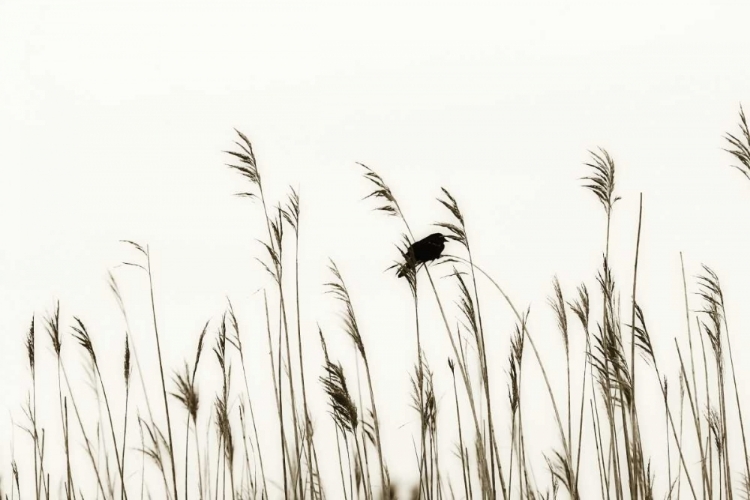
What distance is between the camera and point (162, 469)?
114 inches

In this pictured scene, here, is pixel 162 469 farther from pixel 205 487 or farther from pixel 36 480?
pixel 36 480

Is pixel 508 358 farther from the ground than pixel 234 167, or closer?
closer

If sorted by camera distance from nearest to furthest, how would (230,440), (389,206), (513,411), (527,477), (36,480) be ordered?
1. (389,206)
2. (513,411)
3. (527,477)
4. (230,440)
5. (36,480)

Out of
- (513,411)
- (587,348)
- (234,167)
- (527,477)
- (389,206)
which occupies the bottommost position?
(527,477)

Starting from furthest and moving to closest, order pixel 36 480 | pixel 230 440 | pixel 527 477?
1. pixel 36 480
2. pixel 230 440
3. pixel 527 477

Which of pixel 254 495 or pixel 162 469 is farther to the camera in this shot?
pixel 254 495

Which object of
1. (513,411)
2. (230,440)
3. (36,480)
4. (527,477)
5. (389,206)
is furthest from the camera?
(36,480)

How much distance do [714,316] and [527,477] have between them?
89 centimetres

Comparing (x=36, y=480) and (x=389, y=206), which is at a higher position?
(x=389, y=206)

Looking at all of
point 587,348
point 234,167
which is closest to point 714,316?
point 587,348

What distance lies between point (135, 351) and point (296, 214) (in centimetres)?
87

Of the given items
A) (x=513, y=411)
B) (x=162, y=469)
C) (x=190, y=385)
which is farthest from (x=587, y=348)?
(x=162, y=469)

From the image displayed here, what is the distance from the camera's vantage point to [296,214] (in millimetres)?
2756

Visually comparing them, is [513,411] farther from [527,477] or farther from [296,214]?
[296,214]
